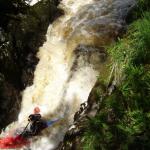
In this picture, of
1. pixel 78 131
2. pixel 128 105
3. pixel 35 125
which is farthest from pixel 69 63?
pixel 128 105

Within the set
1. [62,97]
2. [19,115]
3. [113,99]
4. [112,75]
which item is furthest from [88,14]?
[113,99]

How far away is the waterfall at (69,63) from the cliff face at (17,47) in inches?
7.5

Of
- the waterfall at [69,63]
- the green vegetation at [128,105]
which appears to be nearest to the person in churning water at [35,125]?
the waterfall at [69,63]

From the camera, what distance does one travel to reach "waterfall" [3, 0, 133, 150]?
29.8ft

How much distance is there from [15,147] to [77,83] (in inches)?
81.1

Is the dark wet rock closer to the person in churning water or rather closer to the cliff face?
the person in churning water

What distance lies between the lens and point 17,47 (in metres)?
10.0

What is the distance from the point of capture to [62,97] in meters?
9.45

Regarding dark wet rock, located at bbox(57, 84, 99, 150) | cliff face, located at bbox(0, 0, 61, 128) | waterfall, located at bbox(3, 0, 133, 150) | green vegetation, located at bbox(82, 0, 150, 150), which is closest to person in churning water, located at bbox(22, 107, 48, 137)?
waterfall, located at bbox(3, 0, 133, 150)

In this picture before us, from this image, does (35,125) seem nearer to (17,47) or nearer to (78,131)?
(17,47)

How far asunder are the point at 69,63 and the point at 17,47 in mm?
1350

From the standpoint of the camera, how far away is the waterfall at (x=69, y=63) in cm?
909

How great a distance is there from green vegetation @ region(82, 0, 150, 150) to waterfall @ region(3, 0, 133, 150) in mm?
3476

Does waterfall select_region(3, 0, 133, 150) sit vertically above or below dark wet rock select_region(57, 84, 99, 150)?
above
